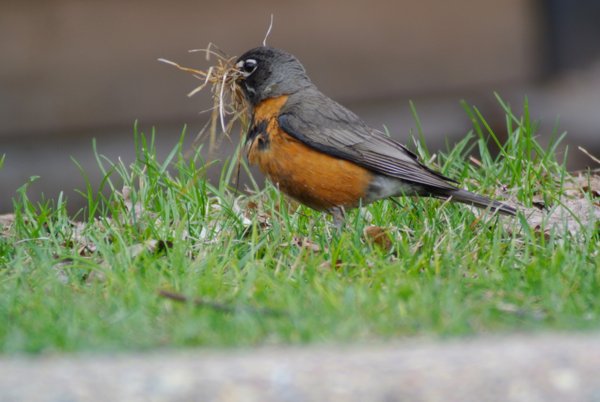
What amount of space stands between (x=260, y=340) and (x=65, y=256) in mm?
1516

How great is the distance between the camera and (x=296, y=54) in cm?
964

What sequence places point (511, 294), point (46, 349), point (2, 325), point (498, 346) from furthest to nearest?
point (511, 294) → point (2, 325) → point (46, 349) → point (498, 346)

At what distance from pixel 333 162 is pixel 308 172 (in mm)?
172

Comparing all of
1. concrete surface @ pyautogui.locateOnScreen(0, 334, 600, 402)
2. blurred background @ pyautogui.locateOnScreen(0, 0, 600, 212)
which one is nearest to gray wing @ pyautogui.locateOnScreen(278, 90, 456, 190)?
concrete surface @ pyautogui.locateOnScreen(0, 334, 600, 402)

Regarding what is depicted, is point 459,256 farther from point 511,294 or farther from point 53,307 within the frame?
point 53,307

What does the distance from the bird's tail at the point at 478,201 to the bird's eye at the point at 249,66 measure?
137cm

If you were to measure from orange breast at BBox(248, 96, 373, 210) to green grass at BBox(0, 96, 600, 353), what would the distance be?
0.14m

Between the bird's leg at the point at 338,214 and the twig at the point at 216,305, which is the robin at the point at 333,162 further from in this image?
the twig at the point at 216,305

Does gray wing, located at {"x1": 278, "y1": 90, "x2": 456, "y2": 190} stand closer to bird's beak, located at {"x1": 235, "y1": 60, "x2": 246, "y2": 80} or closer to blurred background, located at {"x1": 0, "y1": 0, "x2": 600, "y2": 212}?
bird's beak, located at {"x1": 235, "y1": 60, "x2": 246, "y2": 80}

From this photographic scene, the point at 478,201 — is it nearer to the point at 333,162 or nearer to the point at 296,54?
the point at 333,162

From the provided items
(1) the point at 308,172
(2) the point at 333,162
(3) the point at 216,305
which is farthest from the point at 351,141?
(3) the point at 216,305

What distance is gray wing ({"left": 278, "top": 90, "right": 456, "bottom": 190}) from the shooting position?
576cm

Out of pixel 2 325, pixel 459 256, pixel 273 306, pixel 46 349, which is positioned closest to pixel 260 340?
pixel 273 306

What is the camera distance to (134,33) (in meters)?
9.58
